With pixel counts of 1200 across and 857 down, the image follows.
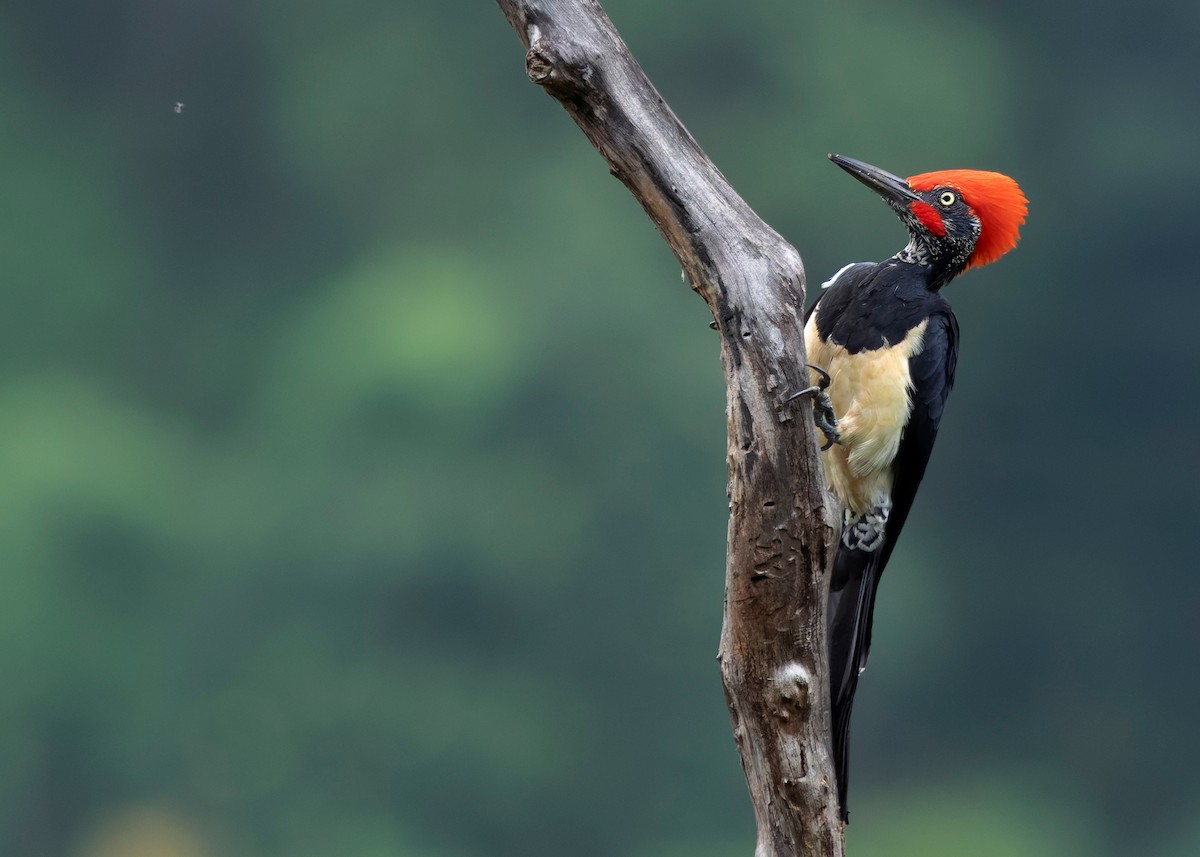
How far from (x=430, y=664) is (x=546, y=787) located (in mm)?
937

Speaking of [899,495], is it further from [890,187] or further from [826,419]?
[890,187]

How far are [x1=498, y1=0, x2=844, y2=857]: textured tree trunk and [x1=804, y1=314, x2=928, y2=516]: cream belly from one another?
574 mm

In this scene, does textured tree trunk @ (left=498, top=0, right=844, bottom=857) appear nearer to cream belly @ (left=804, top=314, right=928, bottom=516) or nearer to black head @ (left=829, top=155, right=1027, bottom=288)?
cream belly @ (left=804, top=314, right=928, bottom=516)

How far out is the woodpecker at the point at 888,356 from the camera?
2891mm

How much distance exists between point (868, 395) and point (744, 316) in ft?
2.29

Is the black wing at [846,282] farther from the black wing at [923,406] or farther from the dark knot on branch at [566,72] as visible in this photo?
the dark knot on branch at [566,72]

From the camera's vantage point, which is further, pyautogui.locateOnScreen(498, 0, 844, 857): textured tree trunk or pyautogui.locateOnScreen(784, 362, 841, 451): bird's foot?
pyautogui.locateOnScreen(784, 362, 841, 451): bird's foot

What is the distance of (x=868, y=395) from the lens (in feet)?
9.46

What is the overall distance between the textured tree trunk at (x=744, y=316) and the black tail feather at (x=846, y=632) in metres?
0.22

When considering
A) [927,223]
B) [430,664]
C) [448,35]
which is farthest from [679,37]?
[927,223]

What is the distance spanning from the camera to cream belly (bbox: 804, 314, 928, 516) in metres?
2.88

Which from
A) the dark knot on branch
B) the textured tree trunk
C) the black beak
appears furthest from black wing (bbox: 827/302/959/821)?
the dark knot on branch

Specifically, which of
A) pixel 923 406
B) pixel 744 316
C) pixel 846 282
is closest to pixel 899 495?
pixel 923 406

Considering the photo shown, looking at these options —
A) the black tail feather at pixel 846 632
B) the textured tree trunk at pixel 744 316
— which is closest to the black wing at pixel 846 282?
the black tail feather at pixel 846 632
